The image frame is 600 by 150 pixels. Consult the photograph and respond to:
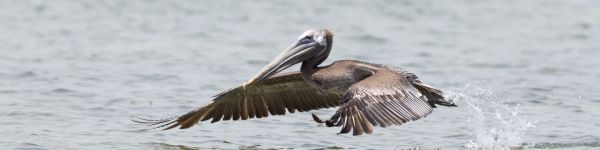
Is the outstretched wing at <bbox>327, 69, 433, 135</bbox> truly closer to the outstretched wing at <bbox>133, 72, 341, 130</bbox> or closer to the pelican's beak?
the pelican's beak

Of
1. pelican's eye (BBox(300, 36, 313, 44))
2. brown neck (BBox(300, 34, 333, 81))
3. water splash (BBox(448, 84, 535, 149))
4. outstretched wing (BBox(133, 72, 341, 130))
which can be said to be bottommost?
water splash (BBox(448, 84, 535, 149))

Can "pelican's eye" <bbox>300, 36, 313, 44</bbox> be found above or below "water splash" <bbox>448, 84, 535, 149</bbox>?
above

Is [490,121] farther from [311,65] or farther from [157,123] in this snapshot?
[157,123]

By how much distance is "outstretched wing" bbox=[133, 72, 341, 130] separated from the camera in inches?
395

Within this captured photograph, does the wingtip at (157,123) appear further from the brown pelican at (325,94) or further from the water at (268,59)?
the water at (268,59)

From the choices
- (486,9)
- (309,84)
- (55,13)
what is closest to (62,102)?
(309,84)

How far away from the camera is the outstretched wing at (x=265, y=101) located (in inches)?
395

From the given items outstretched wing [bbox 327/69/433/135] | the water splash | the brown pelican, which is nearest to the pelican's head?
the brown pelican

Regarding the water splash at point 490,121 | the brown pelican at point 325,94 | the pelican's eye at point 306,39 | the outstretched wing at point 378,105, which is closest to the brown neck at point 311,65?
the brown pelican at point 325,94

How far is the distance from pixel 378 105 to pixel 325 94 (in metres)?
1.88

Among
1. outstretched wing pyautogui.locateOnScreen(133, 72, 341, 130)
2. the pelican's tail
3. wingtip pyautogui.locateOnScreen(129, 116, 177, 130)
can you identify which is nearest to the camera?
the pelican's tail

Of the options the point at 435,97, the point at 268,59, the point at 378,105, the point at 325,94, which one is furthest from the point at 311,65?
the point at 268,59

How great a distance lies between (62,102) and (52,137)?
6.44 feet

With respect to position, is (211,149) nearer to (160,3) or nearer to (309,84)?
(309,84)
